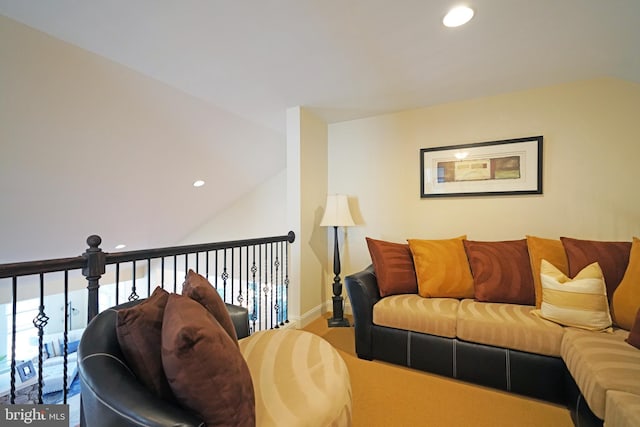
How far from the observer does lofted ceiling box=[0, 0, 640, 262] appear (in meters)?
1.59

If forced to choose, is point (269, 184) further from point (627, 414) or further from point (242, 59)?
point (627, 414)

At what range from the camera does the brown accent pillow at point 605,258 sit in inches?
74.0

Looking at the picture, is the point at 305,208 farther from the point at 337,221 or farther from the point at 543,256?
the point at 543,256

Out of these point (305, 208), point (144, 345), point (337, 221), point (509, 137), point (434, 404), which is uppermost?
point (509, 137)

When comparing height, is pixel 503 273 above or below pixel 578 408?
above

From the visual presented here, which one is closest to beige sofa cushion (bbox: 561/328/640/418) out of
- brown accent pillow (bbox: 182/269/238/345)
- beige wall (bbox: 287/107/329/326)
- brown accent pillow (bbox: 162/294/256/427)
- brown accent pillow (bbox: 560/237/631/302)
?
brown accent pillow (bbox: 560/237/631/302)

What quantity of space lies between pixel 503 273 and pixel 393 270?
82cm

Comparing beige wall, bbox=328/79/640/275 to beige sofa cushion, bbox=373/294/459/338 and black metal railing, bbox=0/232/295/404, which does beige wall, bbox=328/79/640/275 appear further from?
black metal railing, bbox=0/232/295/404

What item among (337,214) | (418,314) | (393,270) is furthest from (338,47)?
(418,314)

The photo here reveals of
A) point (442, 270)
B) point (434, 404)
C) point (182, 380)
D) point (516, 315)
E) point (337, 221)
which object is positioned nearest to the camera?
point (182, 380)

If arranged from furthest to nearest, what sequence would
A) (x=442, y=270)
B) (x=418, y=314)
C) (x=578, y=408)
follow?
(x=442, y=270), (x=418, y=314), (x=578, y=408)

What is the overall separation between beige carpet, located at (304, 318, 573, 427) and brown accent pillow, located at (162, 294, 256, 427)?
43.5 inches

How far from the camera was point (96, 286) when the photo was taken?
1430mm

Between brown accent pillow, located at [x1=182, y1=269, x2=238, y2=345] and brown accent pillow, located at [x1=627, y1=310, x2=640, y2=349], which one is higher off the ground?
brown accent pillow, located at [x1=182, y1=269, x2=238, y2=345]
